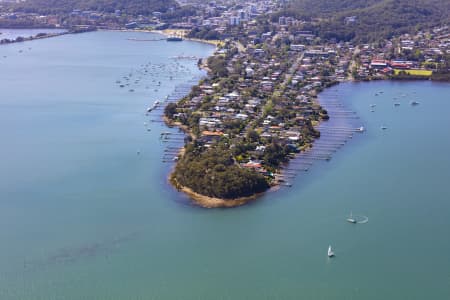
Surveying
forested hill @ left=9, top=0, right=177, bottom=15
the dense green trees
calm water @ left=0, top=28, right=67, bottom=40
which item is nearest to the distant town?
the dense green trees

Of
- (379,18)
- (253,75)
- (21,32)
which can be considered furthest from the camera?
(21,32)

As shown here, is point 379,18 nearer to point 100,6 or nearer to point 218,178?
point 100,6

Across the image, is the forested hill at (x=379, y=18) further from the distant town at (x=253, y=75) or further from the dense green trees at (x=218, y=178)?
the dense green trees at (x=218, y=178)

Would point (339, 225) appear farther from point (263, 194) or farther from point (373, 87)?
point (373, 87)

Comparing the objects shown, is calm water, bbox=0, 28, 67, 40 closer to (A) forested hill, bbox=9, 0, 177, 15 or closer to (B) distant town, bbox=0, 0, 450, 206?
(B) distant town, bbox=0, 0, 450, 206

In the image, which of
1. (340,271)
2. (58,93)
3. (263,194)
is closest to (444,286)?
(340,271)

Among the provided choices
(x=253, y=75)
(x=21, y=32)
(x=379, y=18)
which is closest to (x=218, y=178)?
(x=253, y=75)

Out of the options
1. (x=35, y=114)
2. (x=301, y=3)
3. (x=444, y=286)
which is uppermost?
(x=301, y=3)
